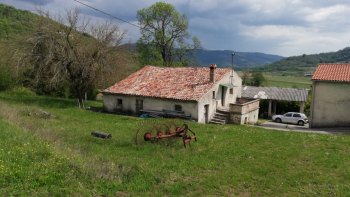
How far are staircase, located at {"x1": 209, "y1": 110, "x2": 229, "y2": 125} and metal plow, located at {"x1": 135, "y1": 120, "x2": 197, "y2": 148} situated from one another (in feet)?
33.3

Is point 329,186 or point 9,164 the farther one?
point 329,186

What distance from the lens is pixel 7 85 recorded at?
30.2 meters

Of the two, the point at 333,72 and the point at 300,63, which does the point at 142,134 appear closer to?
the point at 333,72

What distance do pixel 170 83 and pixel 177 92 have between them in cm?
267

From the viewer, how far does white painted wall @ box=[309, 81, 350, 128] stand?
20664 millimetres

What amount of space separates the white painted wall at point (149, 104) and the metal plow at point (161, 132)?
836 cm

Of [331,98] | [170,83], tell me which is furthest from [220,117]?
[331,98]

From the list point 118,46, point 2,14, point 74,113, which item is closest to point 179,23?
point 118,46

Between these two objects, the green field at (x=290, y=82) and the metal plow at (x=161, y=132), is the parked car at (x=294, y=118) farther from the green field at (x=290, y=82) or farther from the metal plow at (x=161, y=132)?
the green field at (x=290, y=82)

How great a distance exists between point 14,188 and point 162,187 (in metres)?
3.96

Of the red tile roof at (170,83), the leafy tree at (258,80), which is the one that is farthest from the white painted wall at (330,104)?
the leafy tree at (258,80)

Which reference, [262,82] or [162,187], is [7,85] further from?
[262,82]

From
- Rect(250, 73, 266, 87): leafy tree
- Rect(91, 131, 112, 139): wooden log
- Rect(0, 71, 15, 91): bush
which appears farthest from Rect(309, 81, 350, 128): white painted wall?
Rect(250, 73, 266, 87): leafy tree

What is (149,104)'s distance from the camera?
22812 millimetres
